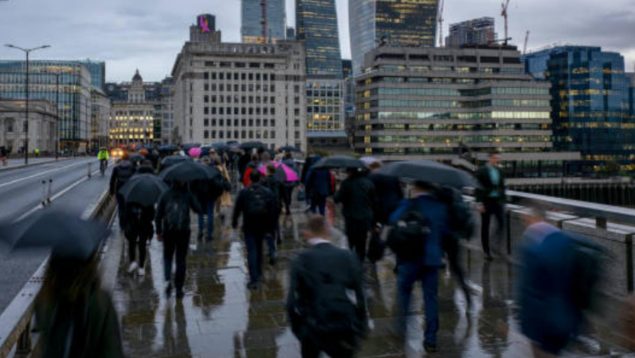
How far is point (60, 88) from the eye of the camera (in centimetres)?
14862

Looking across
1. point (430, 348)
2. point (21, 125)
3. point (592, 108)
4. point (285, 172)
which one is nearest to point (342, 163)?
point (430, 348)

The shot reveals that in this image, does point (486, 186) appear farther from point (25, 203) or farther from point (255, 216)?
point (25, 203)

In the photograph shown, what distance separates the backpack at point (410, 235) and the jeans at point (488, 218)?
13.9 ft

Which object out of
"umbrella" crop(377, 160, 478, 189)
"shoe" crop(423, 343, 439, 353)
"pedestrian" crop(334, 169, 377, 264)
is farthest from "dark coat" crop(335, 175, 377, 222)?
"shoe" crop(423, 343, 439, 353)

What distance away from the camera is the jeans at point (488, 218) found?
974cm

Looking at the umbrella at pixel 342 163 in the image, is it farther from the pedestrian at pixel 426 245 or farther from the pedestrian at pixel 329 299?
the pedestrian at pixel 329 299

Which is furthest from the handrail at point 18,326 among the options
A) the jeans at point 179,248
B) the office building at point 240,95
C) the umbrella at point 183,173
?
the office building at point 240,95

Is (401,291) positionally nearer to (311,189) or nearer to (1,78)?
(311,189)

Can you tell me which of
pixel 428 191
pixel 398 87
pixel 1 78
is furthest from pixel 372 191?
pixel 1 78

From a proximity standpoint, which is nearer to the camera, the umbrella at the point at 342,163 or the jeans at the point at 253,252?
the umbrella at the point at 342,163

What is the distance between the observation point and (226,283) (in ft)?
30.5

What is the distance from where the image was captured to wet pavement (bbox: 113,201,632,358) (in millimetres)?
6094

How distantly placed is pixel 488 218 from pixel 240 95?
483 ft

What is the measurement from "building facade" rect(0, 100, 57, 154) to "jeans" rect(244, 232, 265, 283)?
3928 inches
